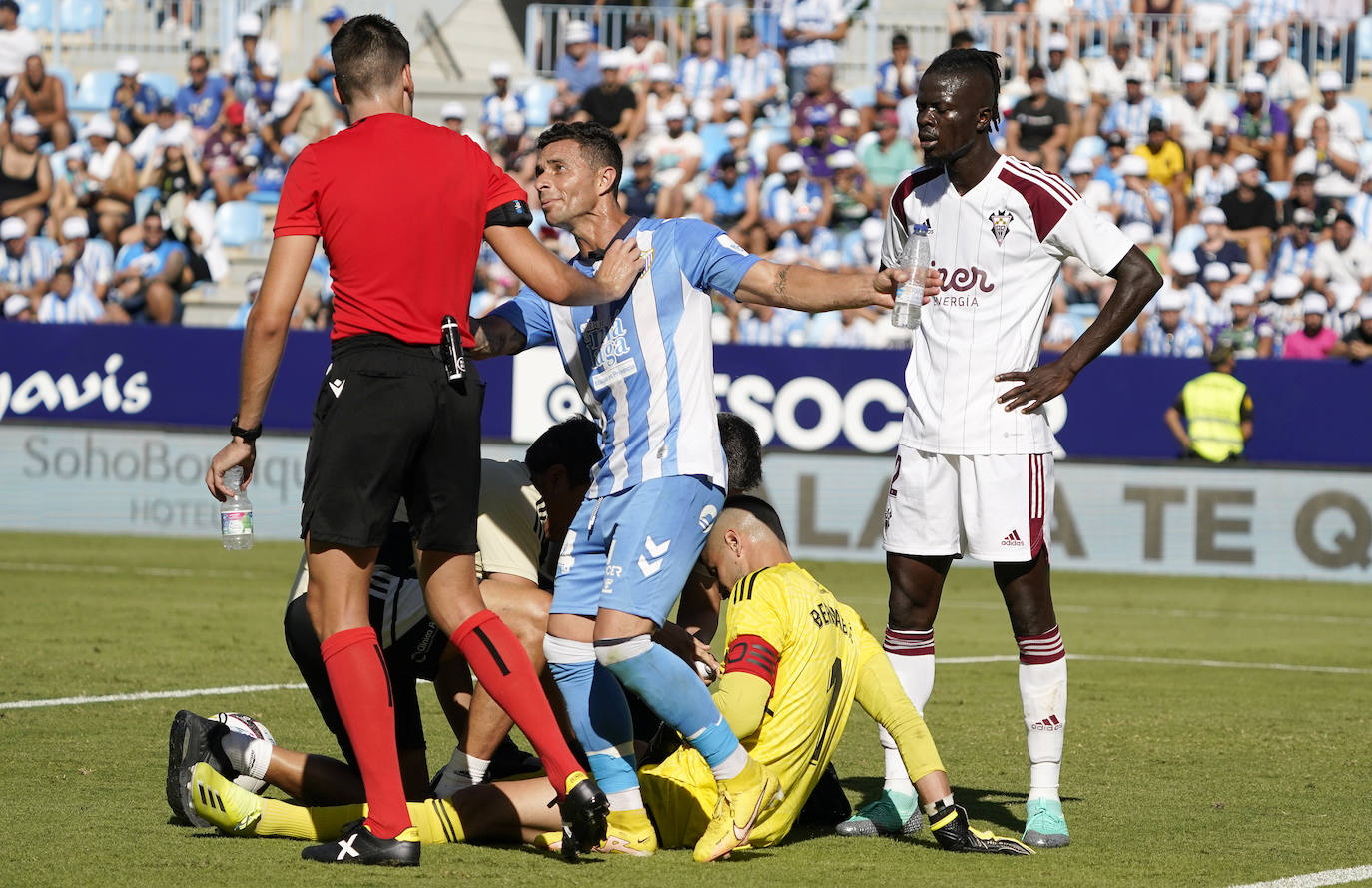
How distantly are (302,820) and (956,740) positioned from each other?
3.32 meters

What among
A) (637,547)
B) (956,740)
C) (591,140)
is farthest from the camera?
(956,740)

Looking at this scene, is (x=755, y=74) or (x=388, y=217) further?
(x=755, y=74)

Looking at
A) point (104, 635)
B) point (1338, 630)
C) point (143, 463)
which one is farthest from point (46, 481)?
point (1338, 630)

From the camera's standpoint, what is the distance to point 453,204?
17.6 ft

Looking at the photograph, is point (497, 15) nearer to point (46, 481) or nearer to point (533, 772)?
point (46, 481)

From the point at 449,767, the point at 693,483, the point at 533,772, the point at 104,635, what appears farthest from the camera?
the point at 104,635

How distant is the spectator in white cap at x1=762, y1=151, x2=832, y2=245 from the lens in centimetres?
2033

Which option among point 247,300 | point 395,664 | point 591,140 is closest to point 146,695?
point 395,664

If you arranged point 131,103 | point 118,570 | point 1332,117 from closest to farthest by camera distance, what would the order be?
1. point 118,570
2. point 1332,117
3. point 131,103

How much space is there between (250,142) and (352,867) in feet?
65.5

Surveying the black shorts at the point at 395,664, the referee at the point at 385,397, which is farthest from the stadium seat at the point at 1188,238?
the referee at the point at 385,397

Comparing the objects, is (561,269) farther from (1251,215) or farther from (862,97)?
(862,97)

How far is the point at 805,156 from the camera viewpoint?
21297 mm

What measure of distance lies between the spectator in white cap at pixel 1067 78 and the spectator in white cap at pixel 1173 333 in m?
3.92
